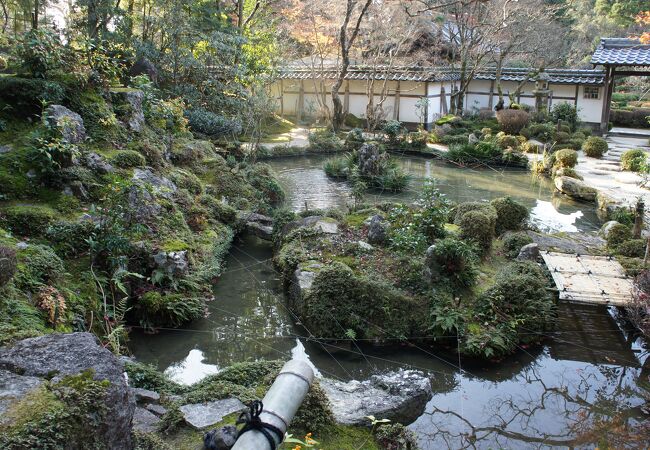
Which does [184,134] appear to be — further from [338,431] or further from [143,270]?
[338,431]

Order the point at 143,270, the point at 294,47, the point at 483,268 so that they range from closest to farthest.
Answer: the point at 143,270 → the point at 483,268 → the point at 294,47

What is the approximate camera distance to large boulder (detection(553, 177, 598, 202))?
627 inches

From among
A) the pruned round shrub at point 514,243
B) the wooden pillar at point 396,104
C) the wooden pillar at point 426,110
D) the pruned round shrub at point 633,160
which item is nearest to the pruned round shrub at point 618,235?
the pruned round shrub at point 514,243

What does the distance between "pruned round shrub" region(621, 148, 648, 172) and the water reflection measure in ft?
9.33

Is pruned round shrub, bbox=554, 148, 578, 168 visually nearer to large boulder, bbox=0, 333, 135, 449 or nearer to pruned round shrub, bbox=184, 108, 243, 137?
pruned round shrub, bbox=184, 108, 243, 137

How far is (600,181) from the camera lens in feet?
56.4

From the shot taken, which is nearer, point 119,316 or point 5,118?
point 119,316

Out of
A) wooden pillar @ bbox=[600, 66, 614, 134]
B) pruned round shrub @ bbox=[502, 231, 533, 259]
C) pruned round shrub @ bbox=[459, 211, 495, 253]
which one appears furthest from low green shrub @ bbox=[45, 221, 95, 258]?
wooden pillar @ bbox=[600, 66, 614, 134]

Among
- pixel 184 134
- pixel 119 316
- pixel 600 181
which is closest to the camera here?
pixel 119 316

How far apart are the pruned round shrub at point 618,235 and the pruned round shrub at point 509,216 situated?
5.55 ft

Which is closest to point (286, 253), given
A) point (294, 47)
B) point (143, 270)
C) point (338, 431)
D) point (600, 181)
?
point (143, 270)

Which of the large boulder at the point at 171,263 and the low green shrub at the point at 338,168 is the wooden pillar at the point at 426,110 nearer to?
the low green shrub at the point at 338,168

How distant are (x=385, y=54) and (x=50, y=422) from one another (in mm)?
25345

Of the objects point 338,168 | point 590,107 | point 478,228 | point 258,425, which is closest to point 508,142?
point 338,168
